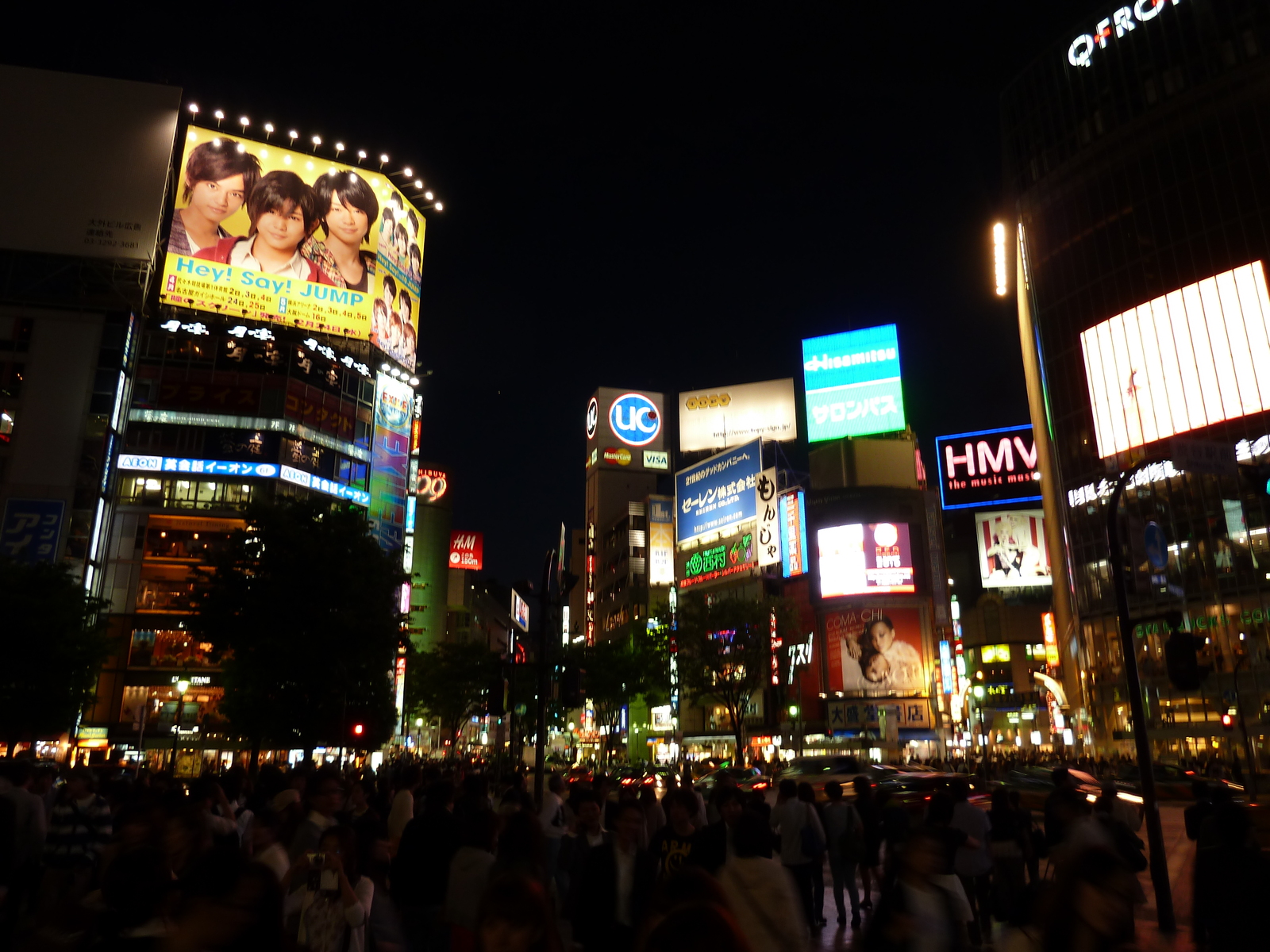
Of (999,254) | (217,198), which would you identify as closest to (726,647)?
(217,198)

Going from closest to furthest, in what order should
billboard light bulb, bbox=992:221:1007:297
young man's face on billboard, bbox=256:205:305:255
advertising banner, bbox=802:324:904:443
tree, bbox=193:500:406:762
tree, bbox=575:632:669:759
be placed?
tree, bbox=193:500:406:762, young man's face on billboard, bbox=256:205:305:255, tree, bbox=575:632:669:759, advertising banner, bbox=802:324:904:443, billboard light bulb, bbox=992:221:1007:297

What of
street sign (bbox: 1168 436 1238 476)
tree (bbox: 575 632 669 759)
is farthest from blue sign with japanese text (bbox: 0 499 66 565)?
street sign (bbox: 1168 436 1238 476)

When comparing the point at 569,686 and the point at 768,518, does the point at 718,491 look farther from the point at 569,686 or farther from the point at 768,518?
the point at 569,686

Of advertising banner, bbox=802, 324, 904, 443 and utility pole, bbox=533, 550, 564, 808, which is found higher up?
A: advertising banner, bbox=802, 324, 904, 443

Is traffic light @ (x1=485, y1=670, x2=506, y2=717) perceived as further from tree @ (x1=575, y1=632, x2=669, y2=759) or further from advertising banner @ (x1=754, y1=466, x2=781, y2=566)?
advertising banner @ (x1=754, y1=466, x2=781, y2=566)

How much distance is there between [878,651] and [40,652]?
5254cm

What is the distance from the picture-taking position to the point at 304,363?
63125 mm

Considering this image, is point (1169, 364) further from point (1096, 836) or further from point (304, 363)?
point (1096, 836)

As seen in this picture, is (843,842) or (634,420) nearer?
(843,842)

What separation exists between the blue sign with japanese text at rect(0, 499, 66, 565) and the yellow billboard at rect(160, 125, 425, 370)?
14671 mm

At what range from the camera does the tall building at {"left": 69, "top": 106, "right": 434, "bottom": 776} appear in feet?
186

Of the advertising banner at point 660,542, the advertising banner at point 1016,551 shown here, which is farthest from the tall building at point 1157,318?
the advertising banner at point 660,542

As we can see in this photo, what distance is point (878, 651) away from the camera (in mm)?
69312

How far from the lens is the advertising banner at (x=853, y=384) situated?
78.0 meters
